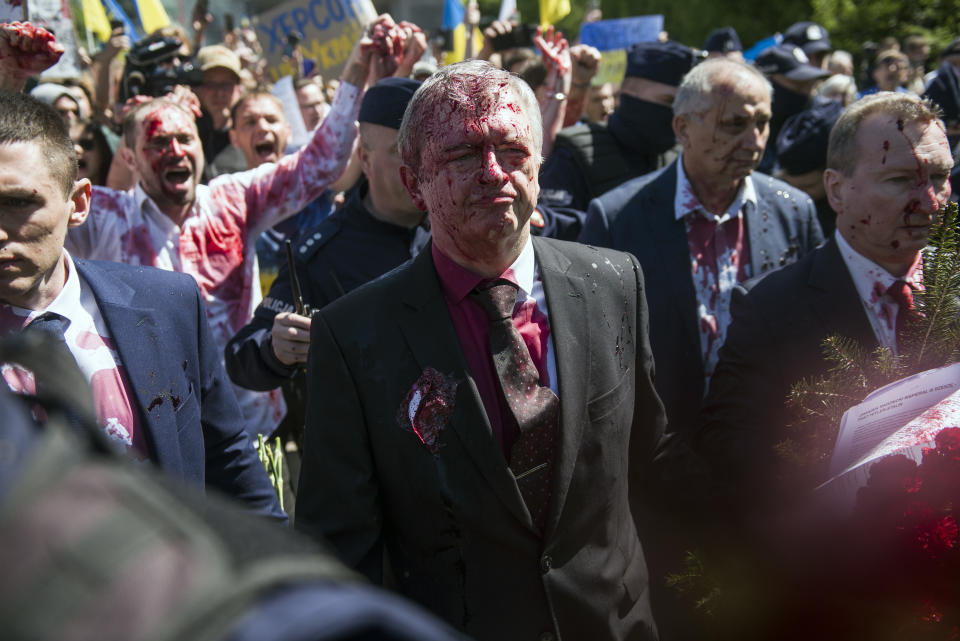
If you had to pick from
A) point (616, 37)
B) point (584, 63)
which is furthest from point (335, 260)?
point (616, 37)

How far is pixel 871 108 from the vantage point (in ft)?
Answer: 8.50

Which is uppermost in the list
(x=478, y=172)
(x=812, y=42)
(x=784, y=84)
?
(x=478, y=172)

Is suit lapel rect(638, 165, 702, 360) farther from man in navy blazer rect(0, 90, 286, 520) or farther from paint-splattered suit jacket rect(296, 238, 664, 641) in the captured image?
man in navy blazer rect(0, 90, 286, 520)

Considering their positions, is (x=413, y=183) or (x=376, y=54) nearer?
(x=413, y=183)

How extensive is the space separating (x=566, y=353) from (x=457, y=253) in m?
0.36

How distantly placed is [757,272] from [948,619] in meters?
1.79

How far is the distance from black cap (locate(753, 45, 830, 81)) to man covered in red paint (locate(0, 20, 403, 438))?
319 centimetres

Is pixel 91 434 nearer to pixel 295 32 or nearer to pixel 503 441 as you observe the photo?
pixel 503 441

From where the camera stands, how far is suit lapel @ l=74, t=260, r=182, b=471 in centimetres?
205

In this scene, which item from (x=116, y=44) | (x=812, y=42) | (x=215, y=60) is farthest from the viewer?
(x=812, y=42)

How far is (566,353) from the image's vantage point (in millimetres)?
2021

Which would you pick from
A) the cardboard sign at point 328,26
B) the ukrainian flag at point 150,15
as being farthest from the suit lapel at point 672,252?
the ukrainian flag at point 150,15

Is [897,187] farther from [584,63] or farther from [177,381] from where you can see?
[584,63]

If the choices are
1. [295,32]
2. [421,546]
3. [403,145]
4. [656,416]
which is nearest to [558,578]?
[421,546]
